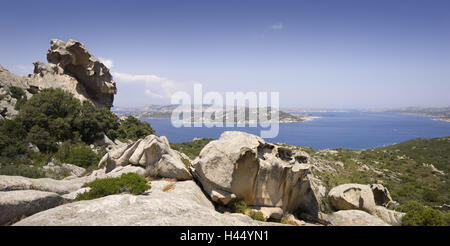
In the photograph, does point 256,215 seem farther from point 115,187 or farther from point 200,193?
point 115,187

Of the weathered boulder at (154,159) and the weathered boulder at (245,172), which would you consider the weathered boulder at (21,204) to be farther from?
the weathered boulder at (245,172)

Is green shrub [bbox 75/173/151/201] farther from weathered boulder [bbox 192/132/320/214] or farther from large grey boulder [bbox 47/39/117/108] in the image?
large grey boulder [bbox 47/39/117/108]

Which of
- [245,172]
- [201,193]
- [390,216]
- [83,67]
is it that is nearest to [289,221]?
[245,172]

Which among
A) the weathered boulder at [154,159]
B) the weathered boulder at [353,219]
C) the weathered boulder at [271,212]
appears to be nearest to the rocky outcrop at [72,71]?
the weathered boulder at [154,159]

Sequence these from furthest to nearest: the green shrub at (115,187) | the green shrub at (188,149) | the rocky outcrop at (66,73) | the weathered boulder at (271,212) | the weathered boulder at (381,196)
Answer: the green shrub at (188,149), the rocky outcrop at (66,73), the weathered boulder at (381,196), the weathered boulder at (271,212), the green shrub at (115,187)

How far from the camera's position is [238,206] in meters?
11.5

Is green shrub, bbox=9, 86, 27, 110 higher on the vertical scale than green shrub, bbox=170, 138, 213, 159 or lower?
higher

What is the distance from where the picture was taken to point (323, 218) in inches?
592

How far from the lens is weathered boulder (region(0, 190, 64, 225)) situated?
6.06 m

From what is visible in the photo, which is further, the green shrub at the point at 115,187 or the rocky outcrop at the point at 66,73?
the rocky outcrop at the point at 66,73

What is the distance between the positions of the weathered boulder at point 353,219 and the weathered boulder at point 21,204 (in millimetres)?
15900

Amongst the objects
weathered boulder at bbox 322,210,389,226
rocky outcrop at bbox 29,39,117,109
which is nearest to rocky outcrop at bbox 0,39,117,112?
rocky outcrop at bbox 29,39,117,109

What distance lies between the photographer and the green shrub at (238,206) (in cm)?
1135

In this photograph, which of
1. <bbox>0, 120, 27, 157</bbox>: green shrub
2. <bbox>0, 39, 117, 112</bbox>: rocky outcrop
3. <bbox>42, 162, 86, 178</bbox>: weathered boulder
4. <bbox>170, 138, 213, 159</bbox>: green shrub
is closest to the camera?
<bbox>42, 162, 86, 178</bbox>: weathered boulder
